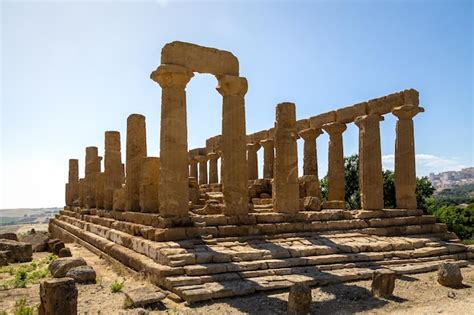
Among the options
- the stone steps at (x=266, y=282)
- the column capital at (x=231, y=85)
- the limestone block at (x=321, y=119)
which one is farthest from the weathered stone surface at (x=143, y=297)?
the limestone block at (x=321, y=119)

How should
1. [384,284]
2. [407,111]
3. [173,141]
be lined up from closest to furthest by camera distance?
[384,284]
[173,141]
[407,111]

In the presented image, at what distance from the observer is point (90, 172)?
25.3 m

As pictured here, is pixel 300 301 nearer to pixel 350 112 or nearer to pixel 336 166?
pixel 350 112

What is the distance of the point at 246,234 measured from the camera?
1358 cm

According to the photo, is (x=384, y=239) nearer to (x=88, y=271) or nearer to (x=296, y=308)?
(x=296, y=308)

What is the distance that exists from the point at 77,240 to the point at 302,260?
12906mm

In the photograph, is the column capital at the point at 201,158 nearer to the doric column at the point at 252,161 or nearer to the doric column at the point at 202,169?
the doric column at the point at 202,169

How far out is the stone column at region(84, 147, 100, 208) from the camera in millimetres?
24469

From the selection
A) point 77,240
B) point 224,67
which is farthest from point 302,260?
point 77,240

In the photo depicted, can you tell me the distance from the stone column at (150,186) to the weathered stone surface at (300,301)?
7842 mm

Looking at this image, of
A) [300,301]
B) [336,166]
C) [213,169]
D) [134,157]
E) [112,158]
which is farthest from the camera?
[213,169]

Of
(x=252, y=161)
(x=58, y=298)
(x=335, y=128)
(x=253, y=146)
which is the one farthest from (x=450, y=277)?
(x=252, y=161)

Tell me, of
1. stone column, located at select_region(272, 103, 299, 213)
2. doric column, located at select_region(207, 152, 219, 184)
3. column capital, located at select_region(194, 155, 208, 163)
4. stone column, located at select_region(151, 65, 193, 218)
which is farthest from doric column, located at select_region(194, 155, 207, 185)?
stone column, located at select_region(151, 65, 193, 218)

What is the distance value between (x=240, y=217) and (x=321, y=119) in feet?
34.1
